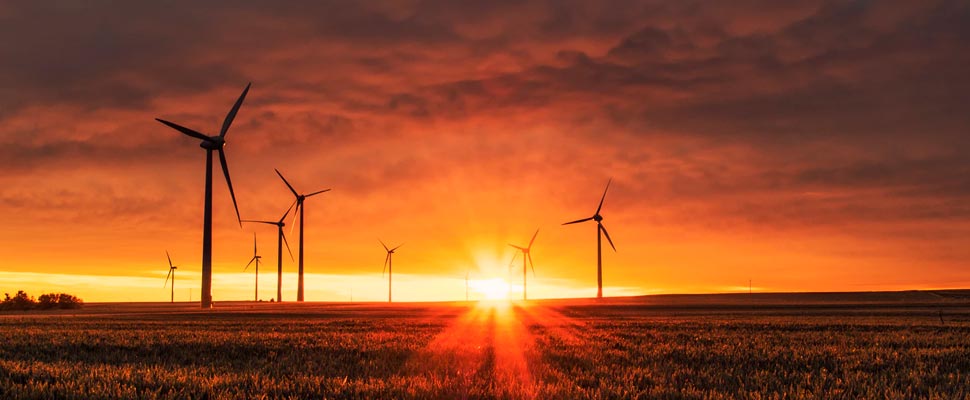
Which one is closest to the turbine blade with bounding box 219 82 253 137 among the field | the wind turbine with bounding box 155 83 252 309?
the wind turbine with bounding box 155 83 252 309

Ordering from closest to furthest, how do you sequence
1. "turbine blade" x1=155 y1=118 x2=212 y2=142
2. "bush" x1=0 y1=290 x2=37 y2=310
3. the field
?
the field
"turbine blade" x1=155 y1=118 x2=212 y2=142
"bush" x1=0 y1=290 x2=37 y2=310

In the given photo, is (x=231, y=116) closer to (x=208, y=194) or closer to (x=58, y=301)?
(x=208, y=194)

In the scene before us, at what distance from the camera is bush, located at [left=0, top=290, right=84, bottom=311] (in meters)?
145

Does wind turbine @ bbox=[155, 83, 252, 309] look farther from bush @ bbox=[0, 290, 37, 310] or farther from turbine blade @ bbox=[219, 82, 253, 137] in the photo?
bush @ bbox=[0, 290, 37, 310]

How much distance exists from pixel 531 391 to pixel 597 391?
118 cm

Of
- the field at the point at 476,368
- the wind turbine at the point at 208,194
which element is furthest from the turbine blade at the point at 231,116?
the field at the point at 476,368

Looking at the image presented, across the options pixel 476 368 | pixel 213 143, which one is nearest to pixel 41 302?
pixel 213 143

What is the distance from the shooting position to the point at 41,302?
493ft

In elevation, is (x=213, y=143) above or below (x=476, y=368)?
above

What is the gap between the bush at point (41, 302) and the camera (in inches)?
5723

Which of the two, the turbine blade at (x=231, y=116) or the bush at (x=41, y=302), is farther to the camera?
the bush at (x=41, y=302)

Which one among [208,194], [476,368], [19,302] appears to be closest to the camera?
[476,368]

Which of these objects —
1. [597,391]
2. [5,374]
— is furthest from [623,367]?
[5,374]

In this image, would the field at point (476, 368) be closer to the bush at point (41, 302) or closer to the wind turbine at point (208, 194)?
the wind turbine at point (208, 194)
